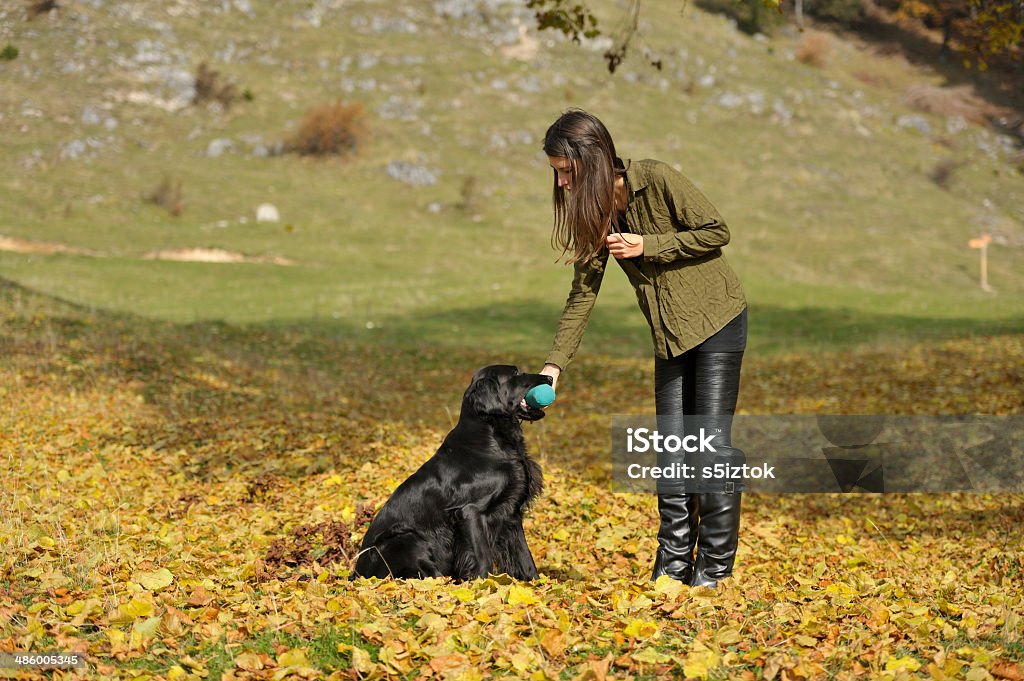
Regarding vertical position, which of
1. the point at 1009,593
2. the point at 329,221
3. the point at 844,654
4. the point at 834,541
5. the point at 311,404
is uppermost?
the point at 844,654

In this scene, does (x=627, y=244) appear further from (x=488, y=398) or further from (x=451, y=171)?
(x=451, y=171)

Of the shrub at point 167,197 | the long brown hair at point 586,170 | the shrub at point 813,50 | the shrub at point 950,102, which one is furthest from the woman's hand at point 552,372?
the shrub at point 813,50

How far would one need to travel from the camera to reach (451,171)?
163ft

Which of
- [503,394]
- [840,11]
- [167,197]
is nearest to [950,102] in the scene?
[840,11]

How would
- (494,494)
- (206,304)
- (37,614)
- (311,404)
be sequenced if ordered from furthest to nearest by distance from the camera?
(206,304) < (311,404) < (494,494) < (37,614)

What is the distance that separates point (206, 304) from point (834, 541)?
72.8 feet

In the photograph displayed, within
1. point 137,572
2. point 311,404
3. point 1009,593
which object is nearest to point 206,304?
point 311,404

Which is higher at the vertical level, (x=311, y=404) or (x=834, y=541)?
(x=834, y=541)

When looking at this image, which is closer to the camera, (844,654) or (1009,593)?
(844,654)

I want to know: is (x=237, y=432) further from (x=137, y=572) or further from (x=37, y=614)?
(x=37, y=614)

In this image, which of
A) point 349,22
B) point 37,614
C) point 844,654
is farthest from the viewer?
point 349,22

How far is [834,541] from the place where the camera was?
23.8 ft

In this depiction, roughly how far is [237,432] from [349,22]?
61785 millimetres

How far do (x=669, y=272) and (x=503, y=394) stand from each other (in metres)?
1.20
